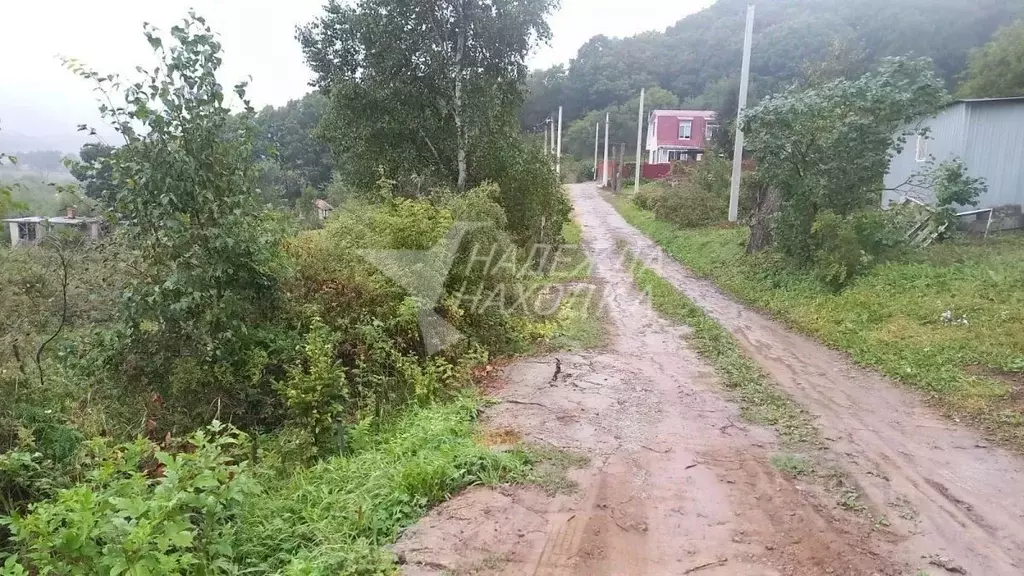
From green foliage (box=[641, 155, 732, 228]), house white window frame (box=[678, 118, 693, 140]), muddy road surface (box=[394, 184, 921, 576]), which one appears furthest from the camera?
house white window frame (box=[678, 118, 693, 140])

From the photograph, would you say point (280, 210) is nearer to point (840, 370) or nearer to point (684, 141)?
point (840, 370)

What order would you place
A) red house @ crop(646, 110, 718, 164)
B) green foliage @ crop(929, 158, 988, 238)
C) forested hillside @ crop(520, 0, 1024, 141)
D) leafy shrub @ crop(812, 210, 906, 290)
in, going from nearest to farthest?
leafy shrub @ crop(812, 210, 906, 290) < green foliage @ crop(929, 158, 988, 238) < forested hillside @ crop(520, 0, 1024, 141) < red house @ crop(646, 110, 718, 164)

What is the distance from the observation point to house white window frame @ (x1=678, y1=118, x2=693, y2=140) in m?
45.9

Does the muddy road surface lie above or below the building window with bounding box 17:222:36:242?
below

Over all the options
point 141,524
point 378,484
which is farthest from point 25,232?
point 141,524

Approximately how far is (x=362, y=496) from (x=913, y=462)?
412cm

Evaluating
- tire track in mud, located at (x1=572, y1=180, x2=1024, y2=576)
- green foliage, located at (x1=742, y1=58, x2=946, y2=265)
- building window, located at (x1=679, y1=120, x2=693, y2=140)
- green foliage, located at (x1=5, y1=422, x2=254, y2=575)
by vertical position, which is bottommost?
tire track in mud, located at (x1=572, y1=180, x2=1024, y2=576)

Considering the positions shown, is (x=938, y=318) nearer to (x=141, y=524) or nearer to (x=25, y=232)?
(x=141, y=524)

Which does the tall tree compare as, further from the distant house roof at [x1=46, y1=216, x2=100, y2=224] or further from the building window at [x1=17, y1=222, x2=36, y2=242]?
the distant house roof at [x1=46, y1=216, x2=100, y2=224]

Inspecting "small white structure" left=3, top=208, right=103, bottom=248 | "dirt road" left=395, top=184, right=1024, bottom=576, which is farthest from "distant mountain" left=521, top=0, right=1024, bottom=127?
"dirt road" left=395, top=184, right=1024, bottom=576

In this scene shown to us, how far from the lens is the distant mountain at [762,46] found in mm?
35969

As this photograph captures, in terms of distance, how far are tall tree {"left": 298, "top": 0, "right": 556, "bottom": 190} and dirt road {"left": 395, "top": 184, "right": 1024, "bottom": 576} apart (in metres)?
8.36

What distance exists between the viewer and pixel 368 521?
381 centimetres

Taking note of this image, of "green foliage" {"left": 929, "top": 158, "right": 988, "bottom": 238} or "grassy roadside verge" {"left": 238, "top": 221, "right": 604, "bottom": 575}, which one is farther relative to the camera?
"green foliage" {"left": 929, "top": 158, "right": 988, "bottom": 238}
